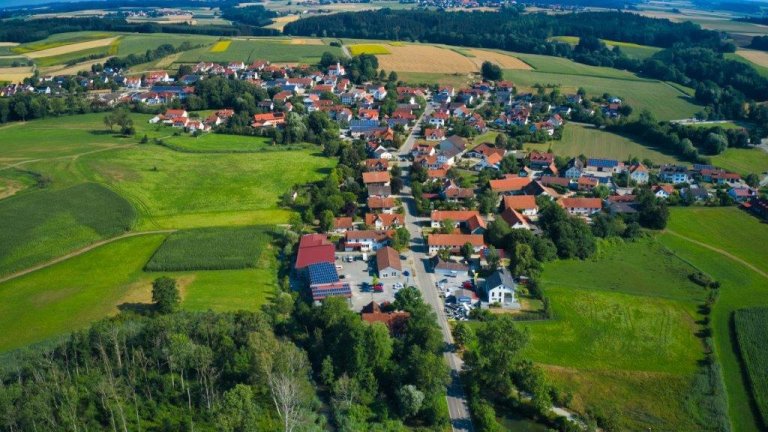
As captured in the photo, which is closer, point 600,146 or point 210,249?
point 210,249

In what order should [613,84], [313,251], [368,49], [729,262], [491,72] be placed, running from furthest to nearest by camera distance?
1. [368,49]
2. [491,72]
3. [613,84]
4. [729,262]
5. [313,251]

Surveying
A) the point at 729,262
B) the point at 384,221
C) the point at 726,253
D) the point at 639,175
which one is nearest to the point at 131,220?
the point at 384,221

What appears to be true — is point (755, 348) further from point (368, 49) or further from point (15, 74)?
point (15, 74)

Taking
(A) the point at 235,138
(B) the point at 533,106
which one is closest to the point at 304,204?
(A) the point at 235,138

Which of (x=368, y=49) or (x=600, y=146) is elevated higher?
(x=368, y=49)

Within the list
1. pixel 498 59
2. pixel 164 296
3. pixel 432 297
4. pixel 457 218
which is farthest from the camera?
pixel 498 59

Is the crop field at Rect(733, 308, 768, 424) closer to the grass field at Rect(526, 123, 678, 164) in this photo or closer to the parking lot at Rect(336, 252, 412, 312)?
the parking lot at Rect(336, 252, 412, 312)

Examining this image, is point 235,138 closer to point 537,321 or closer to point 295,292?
point 295,292

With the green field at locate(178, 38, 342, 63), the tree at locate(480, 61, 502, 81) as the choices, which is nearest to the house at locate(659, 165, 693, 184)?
the tree at locate(480, 61, 502, 81)
